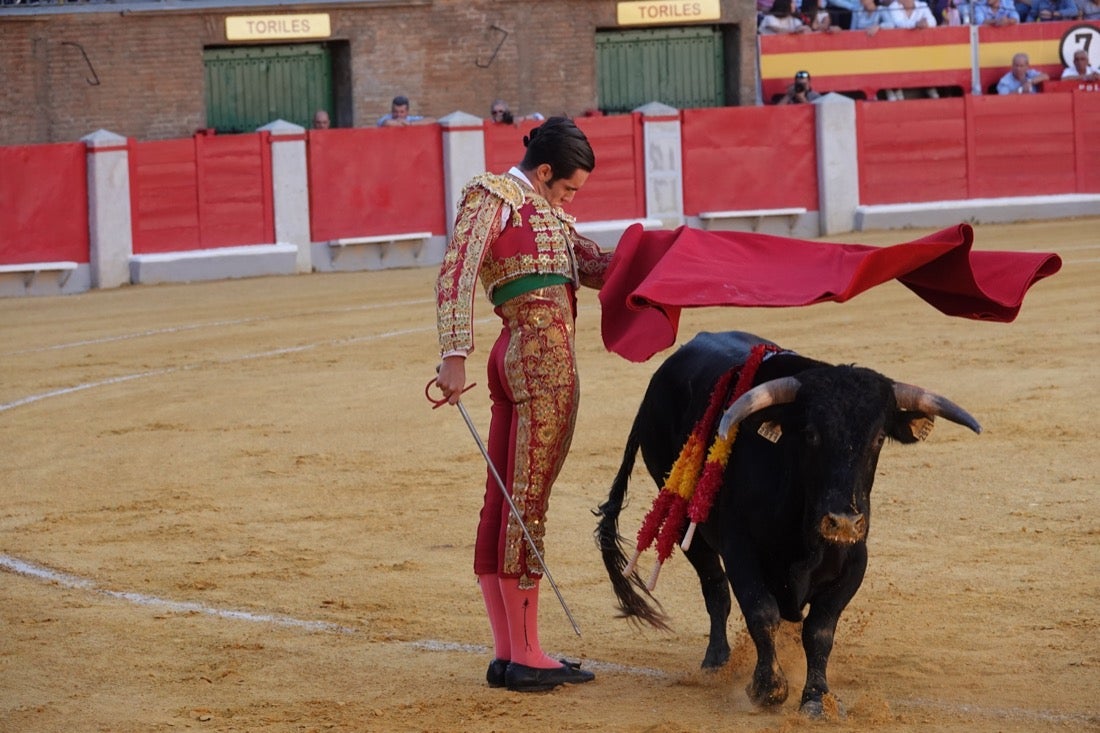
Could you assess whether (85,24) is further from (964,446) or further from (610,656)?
(610,656)

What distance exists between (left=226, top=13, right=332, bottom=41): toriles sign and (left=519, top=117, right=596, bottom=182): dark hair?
1299cm

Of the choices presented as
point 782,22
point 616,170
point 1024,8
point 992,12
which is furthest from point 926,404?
point 1024,8

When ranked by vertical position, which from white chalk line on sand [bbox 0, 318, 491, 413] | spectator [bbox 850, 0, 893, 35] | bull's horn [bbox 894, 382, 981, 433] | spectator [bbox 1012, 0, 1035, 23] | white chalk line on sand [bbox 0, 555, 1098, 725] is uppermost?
spectator [bbox 1012, 0, 1035, 23]

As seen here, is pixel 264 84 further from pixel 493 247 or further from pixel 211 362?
pixel 493 247

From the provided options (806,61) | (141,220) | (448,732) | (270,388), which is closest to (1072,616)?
(448,732)

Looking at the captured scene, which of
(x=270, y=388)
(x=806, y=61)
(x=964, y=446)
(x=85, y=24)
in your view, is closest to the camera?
(x=964, y=446)

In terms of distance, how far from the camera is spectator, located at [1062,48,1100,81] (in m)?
15.9

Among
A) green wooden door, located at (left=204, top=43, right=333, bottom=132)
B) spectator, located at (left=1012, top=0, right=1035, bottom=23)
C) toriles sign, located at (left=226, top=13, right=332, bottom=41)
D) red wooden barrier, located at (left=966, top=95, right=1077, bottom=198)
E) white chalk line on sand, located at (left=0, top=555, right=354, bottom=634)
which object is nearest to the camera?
white chalk line on sand, located at (left=0, top=555, right=354, bottom=634)

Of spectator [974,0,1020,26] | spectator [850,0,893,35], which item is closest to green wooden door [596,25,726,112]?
spectator [850,0,893,35]

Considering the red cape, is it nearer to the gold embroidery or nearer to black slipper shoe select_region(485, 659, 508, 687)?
the gold embroidery

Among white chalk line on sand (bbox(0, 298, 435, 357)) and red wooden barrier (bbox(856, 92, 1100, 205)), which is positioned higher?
red wooden barrier (bbox(856, 92, 1100, 205))

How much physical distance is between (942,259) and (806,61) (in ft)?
43.1

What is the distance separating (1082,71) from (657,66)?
13.8 ft

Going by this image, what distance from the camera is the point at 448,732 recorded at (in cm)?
343
